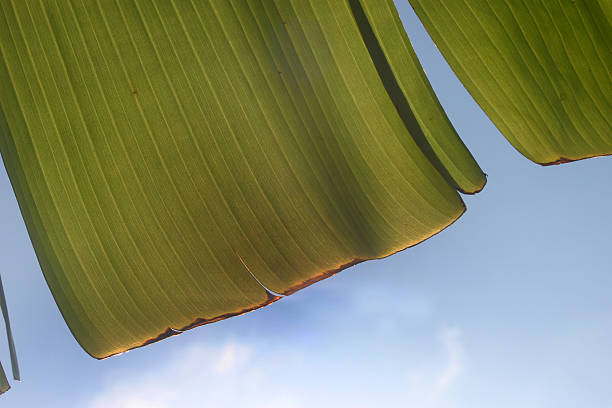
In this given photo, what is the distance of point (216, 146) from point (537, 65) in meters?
0.33

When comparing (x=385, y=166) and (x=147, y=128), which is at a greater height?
(x=147, y=128)

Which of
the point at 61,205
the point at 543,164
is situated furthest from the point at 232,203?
the point at 543,164

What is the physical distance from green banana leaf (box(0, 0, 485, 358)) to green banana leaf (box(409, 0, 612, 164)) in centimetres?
5

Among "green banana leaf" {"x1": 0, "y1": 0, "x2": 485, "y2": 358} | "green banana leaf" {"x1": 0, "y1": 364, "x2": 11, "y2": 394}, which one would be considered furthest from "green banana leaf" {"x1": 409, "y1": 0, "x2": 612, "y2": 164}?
"green banana leaf" {"x1": 0, "y1": 364, "x2": 11, "y2": 394}

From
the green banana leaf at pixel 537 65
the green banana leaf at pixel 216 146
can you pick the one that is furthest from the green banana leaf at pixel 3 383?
the green banana leaf at pixel 537 65

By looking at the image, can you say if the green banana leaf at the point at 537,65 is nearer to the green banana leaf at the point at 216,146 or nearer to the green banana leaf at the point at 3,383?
the green banana leaf at the point at 216,146

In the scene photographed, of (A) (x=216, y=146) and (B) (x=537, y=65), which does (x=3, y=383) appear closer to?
(A) (x=216, y=146)

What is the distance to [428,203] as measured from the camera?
0.42 metres

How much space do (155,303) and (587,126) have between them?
1.64 ft

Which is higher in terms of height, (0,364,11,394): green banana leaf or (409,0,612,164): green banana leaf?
(409,0,612,164): green banana leaf

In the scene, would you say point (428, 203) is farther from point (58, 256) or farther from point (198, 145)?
point (58, 256)

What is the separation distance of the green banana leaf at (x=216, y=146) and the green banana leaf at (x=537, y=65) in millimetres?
49

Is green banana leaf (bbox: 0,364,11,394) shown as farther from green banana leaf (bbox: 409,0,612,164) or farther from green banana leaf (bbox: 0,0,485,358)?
green banana leaf (bbox: 409,0,612,164)

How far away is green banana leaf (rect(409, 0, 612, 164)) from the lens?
40 cm
